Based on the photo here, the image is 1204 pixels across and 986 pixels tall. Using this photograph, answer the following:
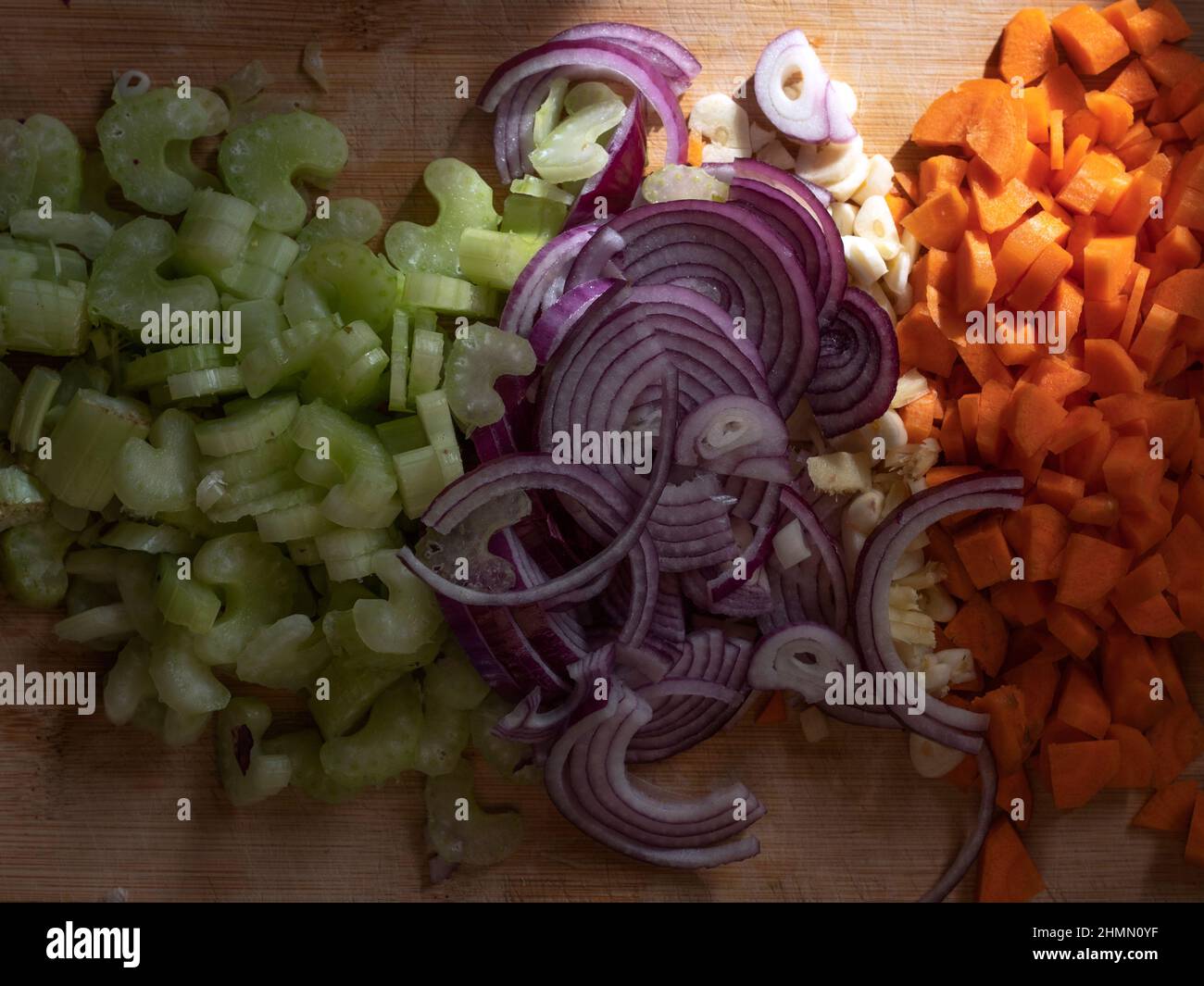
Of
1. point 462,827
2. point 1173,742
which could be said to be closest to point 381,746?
point 462,827

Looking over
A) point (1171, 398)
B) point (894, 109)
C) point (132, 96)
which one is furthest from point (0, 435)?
point (1171, 398)

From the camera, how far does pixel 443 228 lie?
298 cm

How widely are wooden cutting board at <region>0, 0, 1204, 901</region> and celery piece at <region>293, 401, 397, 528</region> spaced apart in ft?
1.97

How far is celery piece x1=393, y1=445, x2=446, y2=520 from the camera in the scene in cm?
278

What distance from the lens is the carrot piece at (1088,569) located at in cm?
289

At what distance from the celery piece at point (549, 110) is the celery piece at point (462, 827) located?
1.64 metres

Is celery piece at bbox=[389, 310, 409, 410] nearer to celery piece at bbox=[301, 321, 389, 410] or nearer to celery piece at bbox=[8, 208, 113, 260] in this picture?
celery piece at bbox=[301, 321, 389, 410]

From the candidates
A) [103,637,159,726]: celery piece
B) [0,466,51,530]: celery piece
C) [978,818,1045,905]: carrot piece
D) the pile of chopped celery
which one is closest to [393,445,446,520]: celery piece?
the pile of chopped celery

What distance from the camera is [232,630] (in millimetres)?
2799

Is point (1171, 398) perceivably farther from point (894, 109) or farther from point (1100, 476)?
point (894, 109)

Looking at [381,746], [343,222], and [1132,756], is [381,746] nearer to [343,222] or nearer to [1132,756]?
[343,222]

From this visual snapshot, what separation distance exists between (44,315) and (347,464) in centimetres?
82

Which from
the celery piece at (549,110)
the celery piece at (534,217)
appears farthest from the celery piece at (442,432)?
the celery piece at (549,110)

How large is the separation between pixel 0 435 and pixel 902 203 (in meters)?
2.38
